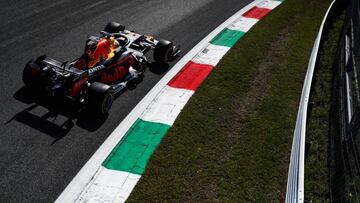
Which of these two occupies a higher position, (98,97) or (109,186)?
(98,97)

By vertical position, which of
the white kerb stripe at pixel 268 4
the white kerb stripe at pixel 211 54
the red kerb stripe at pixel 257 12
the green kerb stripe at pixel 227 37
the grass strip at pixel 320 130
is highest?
the white kerb stripe at pixel 268 4

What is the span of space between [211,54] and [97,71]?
12.5ft

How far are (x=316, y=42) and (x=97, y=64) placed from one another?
21.7 feet

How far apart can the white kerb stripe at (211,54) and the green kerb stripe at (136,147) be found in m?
3.37

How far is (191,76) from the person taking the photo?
1008 centimetres

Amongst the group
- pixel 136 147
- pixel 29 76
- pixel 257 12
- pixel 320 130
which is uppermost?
pixel 29 76

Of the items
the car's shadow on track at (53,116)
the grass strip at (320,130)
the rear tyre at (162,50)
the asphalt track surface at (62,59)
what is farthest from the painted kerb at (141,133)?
the grass strip at (320,130)

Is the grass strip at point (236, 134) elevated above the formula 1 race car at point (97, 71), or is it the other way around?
the formula 1 race car at point (97, 71)

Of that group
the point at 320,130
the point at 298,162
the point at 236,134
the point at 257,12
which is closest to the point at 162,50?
the point at 236,134

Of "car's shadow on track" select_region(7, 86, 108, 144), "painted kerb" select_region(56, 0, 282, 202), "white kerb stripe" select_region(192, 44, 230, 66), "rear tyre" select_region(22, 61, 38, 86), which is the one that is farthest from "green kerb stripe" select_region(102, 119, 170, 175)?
"white kerb stripe" select_region(192, 44, 230, 66)

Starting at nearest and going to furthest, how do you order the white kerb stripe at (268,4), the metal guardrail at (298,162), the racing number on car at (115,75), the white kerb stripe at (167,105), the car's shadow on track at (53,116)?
the metal guardrail at (298,162)
the car's shadow on track at (53,116)
the white kerb stripe at (167,105)
the racing number on car at (115,75)
the white kerb stripe at (268,4)

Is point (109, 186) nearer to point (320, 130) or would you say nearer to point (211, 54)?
point (320, 130)

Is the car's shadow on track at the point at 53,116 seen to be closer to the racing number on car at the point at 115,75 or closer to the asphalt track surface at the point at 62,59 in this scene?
the asphalt track surface at the point at 62,59

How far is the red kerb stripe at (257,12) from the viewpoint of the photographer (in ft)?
46.8
